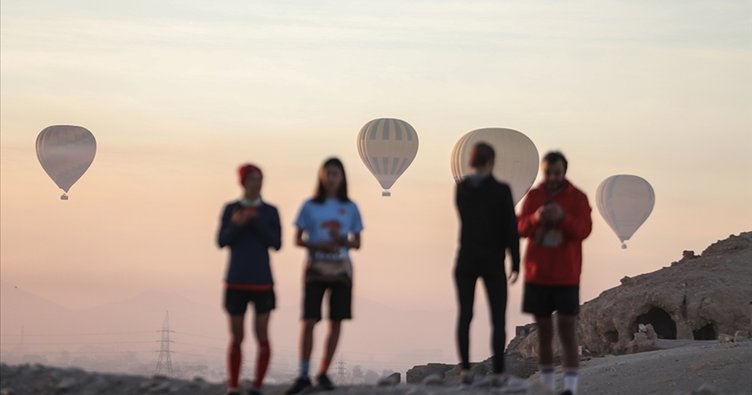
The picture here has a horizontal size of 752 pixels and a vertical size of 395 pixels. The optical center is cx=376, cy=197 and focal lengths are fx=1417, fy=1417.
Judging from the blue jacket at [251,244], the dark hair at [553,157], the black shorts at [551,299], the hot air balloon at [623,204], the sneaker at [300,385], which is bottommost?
the sneaker at [300,385]

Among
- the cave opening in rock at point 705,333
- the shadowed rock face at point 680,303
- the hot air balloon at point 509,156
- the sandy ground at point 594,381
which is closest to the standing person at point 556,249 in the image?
the sandy ground at point 594,381

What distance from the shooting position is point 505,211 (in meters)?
12.9

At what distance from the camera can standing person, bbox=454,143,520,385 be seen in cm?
1287

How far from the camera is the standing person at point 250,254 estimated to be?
12.6 m

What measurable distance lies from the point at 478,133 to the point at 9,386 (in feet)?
155

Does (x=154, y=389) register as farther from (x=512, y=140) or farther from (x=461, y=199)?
(x=512, y=140)

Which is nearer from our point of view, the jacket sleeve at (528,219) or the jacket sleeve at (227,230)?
the jacket sleeve at (227,230)

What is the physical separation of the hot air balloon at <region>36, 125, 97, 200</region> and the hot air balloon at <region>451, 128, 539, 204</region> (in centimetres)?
1695

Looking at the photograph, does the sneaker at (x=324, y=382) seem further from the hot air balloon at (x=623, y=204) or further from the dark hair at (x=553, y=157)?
the hot air balloon at (x=623, y=204)

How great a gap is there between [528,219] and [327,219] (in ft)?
6.02

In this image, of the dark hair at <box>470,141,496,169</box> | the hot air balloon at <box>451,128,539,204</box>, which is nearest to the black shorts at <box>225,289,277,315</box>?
the dark hair at <box>470,141,496,169</box>

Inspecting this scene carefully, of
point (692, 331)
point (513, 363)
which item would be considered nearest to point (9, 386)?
point (513, 363)

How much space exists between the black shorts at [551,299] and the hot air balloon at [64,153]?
5315 centimetres

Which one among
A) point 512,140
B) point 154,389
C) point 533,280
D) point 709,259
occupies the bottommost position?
point 154,389
